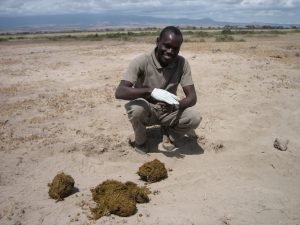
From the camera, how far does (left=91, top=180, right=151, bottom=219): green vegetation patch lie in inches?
126

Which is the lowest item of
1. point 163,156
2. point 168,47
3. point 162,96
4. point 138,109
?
point 163,156

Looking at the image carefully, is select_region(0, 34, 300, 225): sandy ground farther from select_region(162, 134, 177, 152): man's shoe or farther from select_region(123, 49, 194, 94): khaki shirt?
select_region(123, 49, 194, 94): khaki shirt

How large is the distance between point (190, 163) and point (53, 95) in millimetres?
3804

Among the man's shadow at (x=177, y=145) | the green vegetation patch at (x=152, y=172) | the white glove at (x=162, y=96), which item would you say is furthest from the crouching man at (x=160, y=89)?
the green vegetation patch at (x=152, y=172)

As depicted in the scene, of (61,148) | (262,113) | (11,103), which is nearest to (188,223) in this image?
(61,148)

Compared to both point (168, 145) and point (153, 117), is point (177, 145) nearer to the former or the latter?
point (168, 145)

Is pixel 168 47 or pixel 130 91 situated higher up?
pixel 168 47

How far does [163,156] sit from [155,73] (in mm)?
981

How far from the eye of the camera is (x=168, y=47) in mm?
4164

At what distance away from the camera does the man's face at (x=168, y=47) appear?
411 centimetres

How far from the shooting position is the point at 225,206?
11.0 ft

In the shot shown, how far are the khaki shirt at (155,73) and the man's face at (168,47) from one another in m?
0.09

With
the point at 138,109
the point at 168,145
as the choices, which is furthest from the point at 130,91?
the point at 168,145

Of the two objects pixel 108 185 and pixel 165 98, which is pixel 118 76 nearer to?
pixel 165 98
